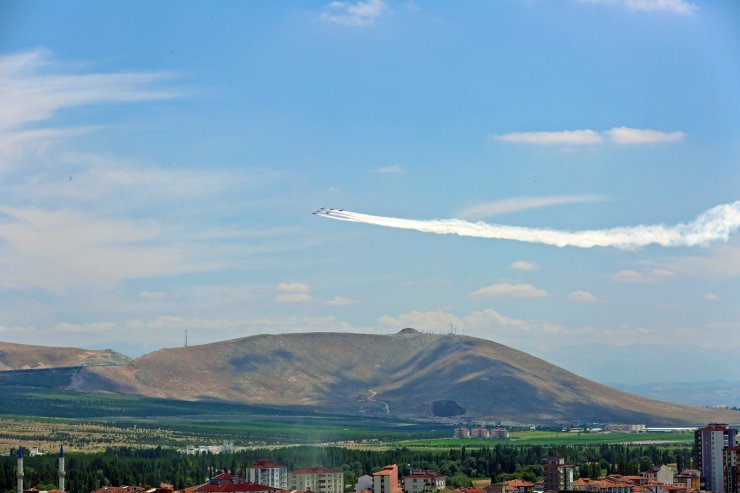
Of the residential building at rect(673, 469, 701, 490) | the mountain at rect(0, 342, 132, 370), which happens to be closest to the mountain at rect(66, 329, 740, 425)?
the mountain at rect(0, 342, 132, 370)

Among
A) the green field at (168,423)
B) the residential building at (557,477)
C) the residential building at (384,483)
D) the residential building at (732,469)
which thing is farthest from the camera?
the green field at (168,423)

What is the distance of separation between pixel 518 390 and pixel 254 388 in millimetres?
29417

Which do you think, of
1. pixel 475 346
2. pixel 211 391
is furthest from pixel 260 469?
pixel 475 346

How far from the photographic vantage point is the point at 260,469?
7044 cm

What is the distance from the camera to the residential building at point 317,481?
69.6 meters

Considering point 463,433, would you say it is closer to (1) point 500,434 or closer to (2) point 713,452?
(1) point 500,434

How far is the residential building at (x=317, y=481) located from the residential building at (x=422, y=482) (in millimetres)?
3131

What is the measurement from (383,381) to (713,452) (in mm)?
110596

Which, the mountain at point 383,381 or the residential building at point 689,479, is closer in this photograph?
the residential building at point 689,479

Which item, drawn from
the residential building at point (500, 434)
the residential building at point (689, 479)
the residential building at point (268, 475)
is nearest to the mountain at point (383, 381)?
the residential building at point (500, 434)

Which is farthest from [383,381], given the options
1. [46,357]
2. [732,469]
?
[732,469]

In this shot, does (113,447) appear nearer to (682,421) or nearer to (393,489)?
(393,489)

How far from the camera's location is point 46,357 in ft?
586

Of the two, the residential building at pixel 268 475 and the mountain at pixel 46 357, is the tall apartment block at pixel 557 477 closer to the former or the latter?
the residential building at pixel 268 475
